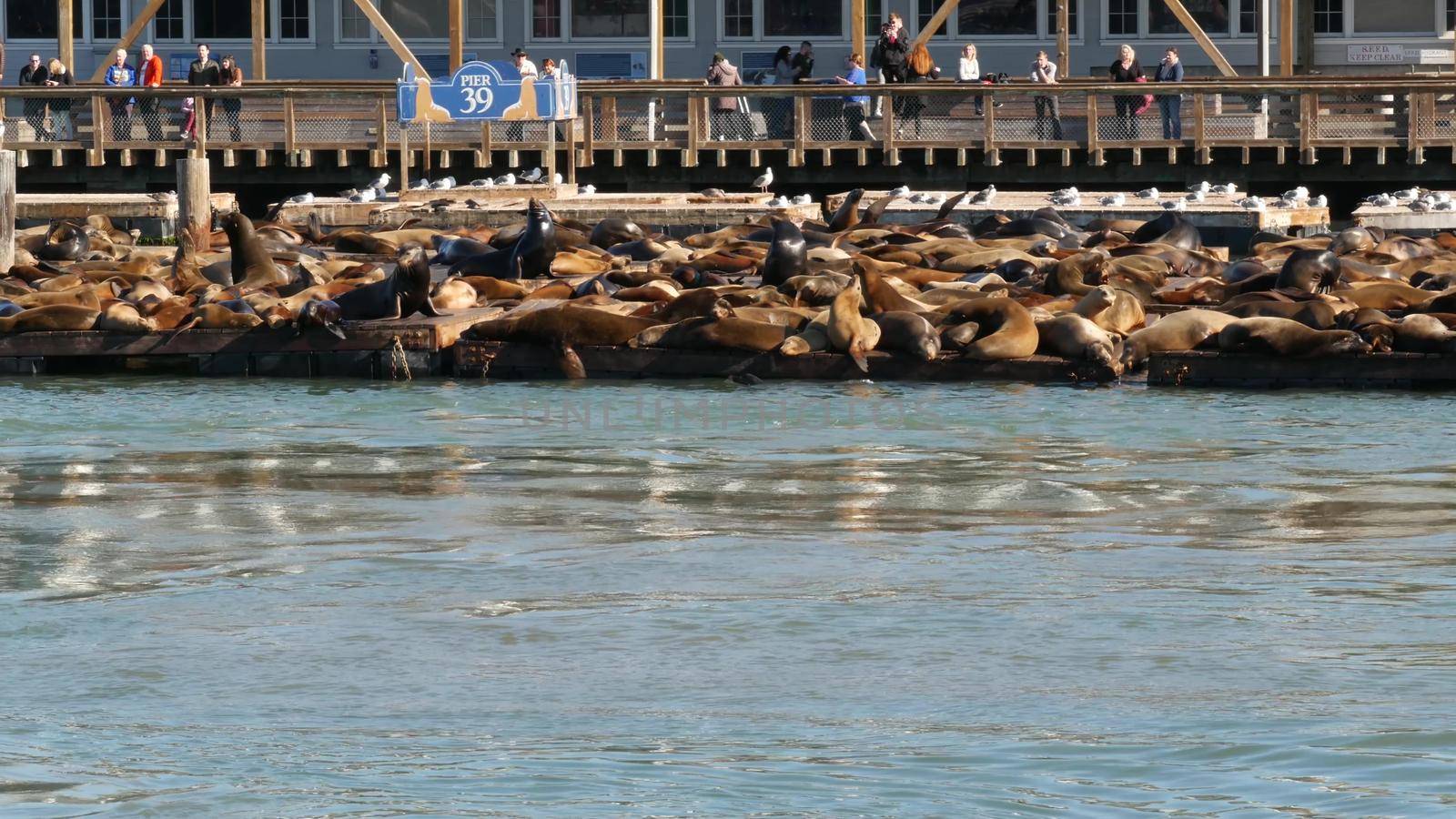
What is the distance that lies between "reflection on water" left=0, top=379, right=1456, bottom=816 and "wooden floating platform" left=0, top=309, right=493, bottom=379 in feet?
7.19

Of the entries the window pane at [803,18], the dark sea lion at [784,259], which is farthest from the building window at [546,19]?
the dark sea lion at [784,259]

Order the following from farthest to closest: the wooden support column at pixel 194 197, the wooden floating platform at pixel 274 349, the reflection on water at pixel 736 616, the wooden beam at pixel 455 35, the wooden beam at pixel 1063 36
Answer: the wooden beam at pixel 1063 36
the wooden beam at pixel 455 35
the wooden support column at pixel 194 197
the wooden floating platform at pixel 274 349
the reflection on water at pixel 736 616

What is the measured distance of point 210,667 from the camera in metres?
6.45

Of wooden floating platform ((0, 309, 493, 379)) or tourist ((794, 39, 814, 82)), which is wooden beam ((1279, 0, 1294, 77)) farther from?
wooden floating platform ((0, 309, 493, 379))

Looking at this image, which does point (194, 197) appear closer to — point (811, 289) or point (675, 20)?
point (811, 289)

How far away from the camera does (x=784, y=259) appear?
1519 centimetres

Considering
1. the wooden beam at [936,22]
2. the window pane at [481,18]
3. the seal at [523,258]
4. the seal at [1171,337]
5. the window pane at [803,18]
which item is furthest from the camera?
the window pane at [481,18]

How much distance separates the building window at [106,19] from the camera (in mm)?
33281

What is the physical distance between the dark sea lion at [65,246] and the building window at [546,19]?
14272 mm

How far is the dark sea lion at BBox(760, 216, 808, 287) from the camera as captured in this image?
15.2 metres

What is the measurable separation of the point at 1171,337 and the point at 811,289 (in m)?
2.51

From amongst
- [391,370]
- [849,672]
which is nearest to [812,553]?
[849,672]

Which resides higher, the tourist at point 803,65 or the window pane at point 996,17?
the window pane at point 996,17

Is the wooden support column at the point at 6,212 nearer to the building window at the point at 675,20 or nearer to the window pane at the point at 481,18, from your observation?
the window pane at the point at 481,18
